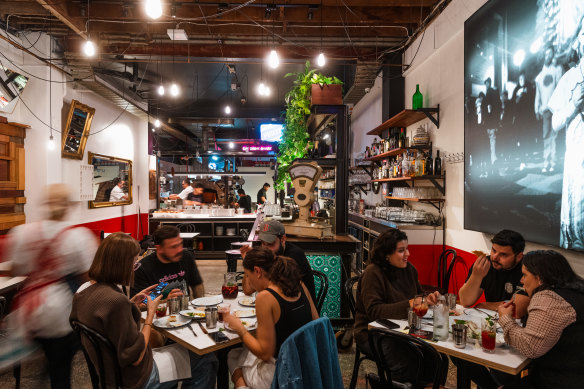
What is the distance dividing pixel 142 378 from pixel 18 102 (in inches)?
242

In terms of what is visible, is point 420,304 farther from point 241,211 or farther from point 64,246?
point 241,211

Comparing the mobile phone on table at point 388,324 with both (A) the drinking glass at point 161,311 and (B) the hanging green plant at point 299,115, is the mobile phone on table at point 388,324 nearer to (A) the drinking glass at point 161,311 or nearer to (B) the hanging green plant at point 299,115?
(A) the drinking glass at point 161,311

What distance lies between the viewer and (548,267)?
81.7 inches

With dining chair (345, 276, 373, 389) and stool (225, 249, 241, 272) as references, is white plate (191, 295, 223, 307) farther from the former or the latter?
stool (225, 249, 241, 272)

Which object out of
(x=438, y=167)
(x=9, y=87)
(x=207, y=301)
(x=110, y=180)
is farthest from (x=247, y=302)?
(x=110, y=180)

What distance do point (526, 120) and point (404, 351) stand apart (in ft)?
8.16

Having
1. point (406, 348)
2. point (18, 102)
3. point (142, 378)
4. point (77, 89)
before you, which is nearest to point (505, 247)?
point (406, 348)

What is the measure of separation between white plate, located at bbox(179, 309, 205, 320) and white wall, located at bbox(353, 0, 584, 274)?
11.2ft

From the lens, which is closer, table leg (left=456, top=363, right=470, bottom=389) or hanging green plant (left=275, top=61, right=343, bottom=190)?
table leg (left=456, top=363, right=470, bottom=389)

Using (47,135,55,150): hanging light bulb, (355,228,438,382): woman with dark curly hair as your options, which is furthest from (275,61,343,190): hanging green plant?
(47,135,55,150): hanging light bulb

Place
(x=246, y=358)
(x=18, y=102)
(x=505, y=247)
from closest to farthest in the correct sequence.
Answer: (x=246, y=358)
(x=505, y=247)
(x=18, y=102)

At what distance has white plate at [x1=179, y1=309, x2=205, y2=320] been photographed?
2633 mm

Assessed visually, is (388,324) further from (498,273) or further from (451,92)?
(451,92)

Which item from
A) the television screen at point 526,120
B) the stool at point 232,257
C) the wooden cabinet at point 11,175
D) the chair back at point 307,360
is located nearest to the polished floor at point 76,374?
the chair back at point 307,360
